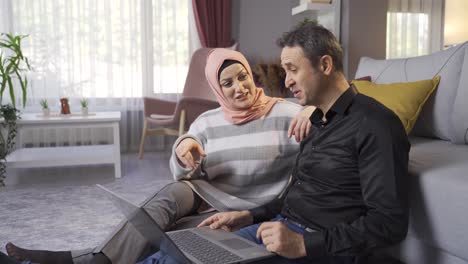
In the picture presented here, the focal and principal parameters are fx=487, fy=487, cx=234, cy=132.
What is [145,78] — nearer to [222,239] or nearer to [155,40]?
[155,40]

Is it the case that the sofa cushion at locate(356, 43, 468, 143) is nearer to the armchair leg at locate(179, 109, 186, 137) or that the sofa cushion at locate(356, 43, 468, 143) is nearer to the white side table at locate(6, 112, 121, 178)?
the armchair leg at locate(179, 109, 186, 137)

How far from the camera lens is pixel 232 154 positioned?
1834 mm

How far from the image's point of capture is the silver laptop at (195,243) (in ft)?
3.89

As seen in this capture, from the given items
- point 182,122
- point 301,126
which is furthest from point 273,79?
point 301,126

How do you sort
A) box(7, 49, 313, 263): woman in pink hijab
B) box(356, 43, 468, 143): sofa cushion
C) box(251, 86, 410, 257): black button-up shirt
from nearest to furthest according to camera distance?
box(251, 86, 410, 257): black button-up shirt → box(7, 49, 313, 263): woman in pink hijab → box(356, 43, 468, 143): sofa cushion

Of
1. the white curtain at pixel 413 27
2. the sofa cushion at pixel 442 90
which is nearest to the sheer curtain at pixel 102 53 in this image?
the white curtain at pixel 413 27

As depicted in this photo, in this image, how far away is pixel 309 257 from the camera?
1.22 m

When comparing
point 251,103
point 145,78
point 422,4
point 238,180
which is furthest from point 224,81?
point 422,4

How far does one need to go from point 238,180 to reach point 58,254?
670 mm

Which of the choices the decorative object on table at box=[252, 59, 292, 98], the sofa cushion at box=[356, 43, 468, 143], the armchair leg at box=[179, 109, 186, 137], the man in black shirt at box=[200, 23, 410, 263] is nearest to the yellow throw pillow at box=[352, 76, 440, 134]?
the sofa cushion at box=[356, 43, 468, 143]

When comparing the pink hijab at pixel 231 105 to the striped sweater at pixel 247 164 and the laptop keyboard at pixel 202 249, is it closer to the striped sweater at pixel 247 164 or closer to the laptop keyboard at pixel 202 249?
the striped sweater at pixel 247 164

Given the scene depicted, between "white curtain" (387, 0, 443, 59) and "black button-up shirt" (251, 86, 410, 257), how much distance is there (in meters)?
4.98

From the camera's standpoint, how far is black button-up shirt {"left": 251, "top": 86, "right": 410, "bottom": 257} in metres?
1.14

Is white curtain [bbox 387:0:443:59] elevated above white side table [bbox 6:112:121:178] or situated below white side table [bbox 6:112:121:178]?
above
